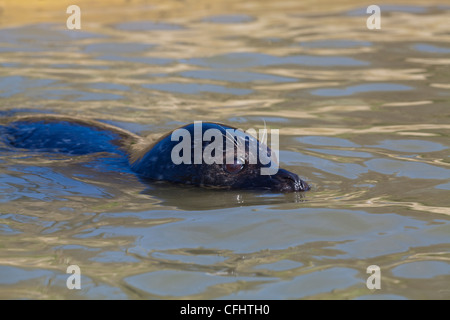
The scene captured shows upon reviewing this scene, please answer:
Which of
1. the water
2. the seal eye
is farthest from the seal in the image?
the water

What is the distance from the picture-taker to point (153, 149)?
601 centimetres

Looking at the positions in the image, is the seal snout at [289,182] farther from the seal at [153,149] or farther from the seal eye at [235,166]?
the seal eye at [235,166]

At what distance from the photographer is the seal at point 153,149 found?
18.3 feet

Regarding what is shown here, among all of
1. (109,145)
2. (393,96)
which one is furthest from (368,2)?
(109,145)

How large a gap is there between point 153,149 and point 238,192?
0.88 meters

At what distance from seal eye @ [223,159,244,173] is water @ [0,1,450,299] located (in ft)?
0.71

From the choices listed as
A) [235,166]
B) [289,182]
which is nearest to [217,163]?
[235,166]

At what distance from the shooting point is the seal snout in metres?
5.41

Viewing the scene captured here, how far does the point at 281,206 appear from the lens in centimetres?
507

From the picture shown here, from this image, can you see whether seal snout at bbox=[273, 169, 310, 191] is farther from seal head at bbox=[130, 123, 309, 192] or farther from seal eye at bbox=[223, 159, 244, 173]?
seal eye at bbox=[223, 159, 244, 173]

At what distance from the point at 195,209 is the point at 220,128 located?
0.83 metres

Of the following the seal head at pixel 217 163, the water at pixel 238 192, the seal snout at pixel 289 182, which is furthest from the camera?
the seal head at pixel 217 163

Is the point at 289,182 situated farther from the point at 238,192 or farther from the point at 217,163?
the point at 217,163

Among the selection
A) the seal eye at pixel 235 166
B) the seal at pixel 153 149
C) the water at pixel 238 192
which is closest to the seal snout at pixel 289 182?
the seal at pixel 153 149
